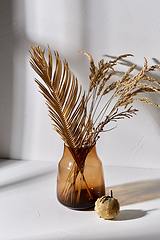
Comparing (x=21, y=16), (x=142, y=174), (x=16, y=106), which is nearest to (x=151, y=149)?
(x=142, y=174)

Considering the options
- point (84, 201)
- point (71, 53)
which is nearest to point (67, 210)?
point (84, 201)

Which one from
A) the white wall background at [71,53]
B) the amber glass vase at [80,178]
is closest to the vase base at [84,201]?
the amber glass vase at [80,178]

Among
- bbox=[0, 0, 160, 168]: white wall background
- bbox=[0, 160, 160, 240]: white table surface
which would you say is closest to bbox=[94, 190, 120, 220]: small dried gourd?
bbox=[0, 160, 160, 240]: white table surface

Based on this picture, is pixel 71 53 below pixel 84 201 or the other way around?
the other way around

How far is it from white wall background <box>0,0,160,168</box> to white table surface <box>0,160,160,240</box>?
12 cm

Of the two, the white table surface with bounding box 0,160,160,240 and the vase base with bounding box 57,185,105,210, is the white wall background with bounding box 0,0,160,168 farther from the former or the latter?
the vase base with bounding box 57,185,105,210

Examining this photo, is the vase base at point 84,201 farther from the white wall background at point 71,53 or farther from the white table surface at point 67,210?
the white wall background at point 71,53

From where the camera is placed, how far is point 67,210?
3.14 ft

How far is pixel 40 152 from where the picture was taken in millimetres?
1395

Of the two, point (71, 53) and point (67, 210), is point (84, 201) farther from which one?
point (71, 53)

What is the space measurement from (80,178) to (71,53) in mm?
585

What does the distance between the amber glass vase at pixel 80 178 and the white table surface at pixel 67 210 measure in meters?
0.04

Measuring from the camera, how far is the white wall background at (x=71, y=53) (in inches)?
46.6

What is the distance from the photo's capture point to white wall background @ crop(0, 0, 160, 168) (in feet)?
3.89
